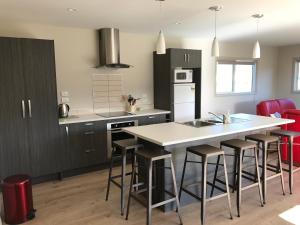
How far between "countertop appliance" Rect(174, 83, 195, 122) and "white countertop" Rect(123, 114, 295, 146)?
64.5 inches

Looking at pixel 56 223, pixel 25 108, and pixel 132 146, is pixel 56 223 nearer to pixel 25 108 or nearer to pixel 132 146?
pixel 132 146

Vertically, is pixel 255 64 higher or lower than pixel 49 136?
higher

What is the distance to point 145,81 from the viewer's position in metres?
5.03

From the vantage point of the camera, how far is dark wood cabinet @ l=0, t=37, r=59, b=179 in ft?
10.7

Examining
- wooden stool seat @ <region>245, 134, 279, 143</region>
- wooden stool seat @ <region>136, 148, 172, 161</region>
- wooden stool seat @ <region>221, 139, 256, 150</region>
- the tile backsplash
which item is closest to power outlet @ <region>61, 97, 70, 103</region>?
the tile backsplash

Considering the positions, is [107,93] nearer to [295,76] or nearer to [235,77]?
[235,77]

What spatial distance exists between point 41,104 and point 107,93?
138 centimetres

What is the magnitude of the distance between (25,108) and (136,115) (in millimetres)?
1743

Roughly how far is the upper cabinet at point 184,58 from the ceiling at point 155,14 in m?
0.40

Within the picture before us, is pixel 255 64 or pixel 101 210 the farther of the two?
pixel 255 64

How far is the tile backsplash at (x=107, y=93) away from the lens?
4504 mm

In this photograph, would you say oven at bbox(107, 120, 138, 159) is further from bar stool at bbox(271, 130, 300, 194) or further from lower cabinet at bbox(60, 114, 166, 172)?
bar stool at bbox(271, 130, 300, 194)

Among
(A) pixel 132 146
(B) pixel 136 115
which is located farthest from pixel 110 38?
(A) pixel 132 146

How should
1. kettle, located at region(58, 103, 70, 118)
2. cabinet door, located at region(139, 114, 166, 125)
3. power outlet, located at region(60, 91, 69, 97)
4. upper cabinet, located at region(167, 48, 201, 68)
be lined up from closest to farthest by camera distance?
kettle, located at region(58, 103, 70, 118)
power outlet, located at region(60, 91, 69, 97)
cabinet door, located at region(139, 114, 166, 125)
upper cabinet, located at region(167, 48, 201, 68)
